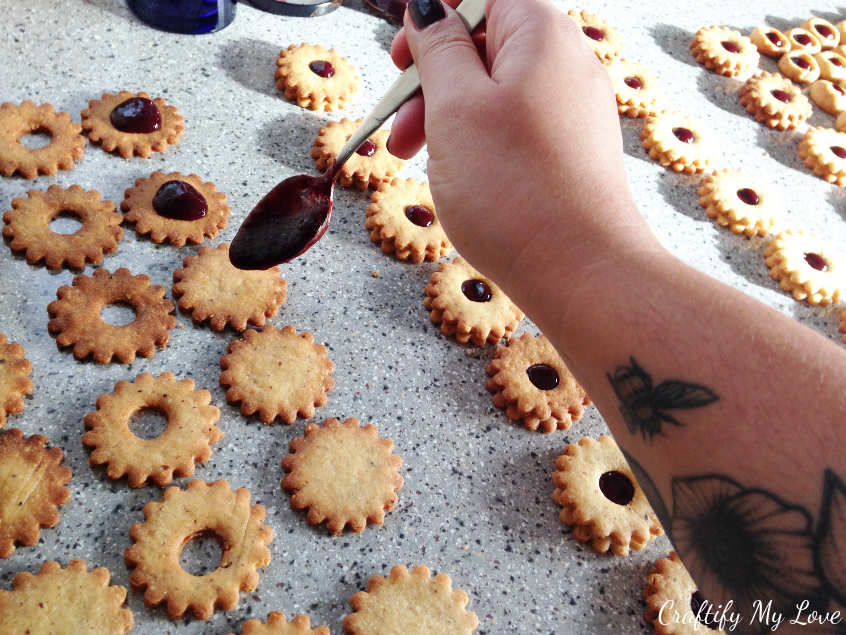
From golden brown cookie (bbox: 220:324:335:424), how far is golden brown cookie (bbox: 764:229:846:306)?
3.07 feet

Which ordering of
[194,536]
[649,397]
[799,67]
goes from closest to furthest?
[649,397]
[194,536]
[799,67]

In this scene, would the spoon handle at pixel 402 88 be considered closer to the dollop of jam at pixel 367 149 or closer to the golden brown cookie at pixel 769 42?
the dollop of jam at pixel 367 149

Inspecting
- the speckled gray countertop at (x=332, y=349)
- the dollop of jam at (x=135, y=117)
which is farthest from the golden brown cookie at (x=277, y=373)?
the dollop of jam at (x=135, y=117)

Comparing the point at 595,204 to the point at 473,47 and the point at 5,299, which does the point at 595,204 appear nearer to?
the point at 473,47

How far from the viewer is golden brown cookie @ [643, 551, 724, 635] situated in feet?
3.22

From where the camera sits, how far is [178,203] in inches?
47.9

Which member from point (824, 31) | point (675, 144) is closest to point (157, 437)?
point (675, 144)

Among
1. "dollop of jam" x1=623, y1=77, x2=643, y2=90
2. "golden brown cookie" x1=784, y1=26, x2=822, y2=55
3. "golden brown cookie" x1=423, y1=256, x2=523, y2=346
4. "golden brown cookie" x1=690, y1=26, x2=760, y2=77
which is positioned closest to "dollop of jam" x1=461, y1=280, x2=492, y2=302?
"golden brown cookie" x1=423, y1=256, x2=523, y2=346

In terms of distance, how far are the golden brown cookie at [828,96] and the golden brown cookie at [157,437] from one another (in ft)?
5.59

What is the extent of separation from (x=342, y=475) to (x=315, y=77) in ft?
2.80

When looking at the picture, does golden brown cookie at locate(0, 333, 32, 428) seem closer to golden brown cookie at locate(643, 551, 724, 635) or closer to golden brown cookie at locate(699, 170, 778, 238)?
golden brown cookie at locate(643, 551, 724, 635)

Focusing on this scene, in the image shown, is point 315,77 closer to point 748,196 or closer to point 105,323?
point 105,323

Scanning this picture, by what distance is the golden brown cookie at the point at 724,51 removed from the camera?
188cm

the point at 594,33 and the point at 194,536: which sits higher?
the point at 594,33
